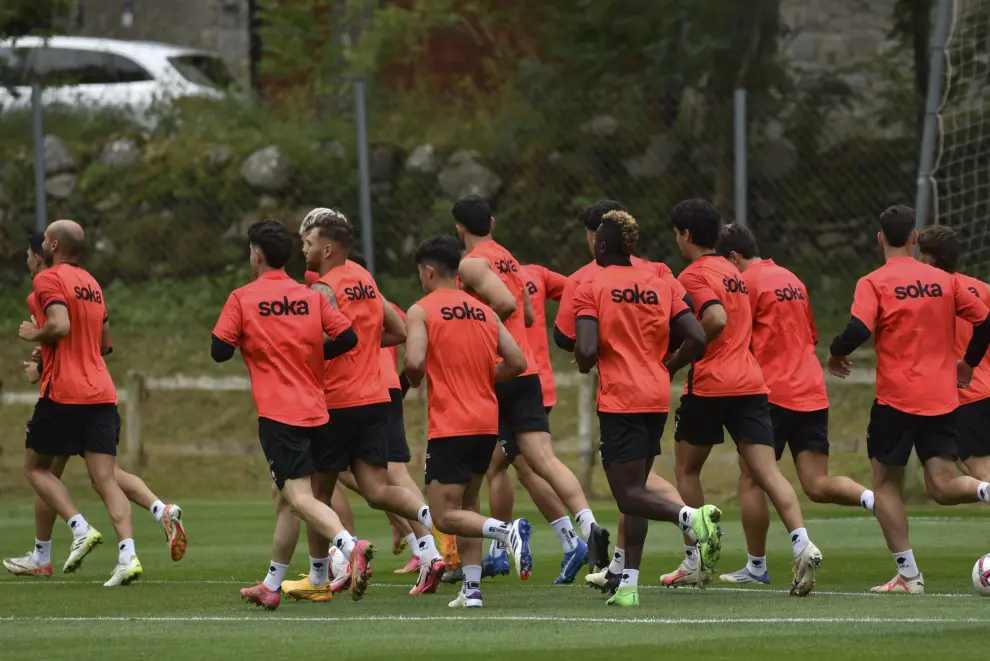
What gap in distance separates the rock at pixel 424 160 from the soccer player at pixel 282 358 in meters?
11.5

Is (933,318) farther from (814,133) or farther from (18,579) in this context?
(814,133)

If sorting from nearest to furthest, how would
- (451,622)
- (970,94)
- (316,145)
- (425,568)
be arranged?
(451,622)
(425,568)
(970,94)
(316,145)

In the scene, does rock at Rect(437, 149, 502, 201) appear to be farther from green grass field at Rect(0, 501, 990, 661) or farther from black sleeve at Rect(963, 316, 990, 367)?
black sleeve at Rect(963, 316, 990, 367)

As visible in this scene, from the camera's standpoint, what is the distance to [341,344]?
36.8 feet

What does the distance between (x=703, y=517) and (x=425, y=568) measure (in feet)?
6.27

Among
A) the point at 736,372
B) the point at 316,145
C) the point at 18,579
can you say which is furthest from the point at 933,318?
the point at 316,145

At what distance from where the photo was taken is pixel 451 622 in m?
10.2

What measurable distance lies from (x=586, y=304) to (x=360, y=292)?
5.36 feet

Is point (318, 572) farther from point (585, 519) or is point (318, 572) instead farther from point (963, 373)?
point (963, 373)

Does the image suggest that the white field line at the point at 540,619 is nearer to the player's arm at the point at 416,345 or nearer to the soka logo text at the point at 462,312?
the player's arm at the point at 416,345

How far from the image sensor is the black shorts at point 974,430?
1326 centimetres

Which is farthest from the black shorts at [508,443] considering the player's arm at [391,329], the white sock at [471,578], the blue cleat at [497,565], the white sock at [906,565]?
the white sock at [906,565]

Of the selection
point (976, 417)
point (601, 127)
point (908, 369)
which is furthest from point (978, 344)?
point (601, 127)

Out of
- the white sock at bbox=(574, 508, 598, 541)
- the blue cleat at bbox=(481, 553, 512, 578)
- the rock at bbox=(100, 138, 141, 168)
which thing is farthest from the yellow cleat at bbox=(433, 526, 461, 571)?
the rock at bbox=(100, 138, 141, 168)
